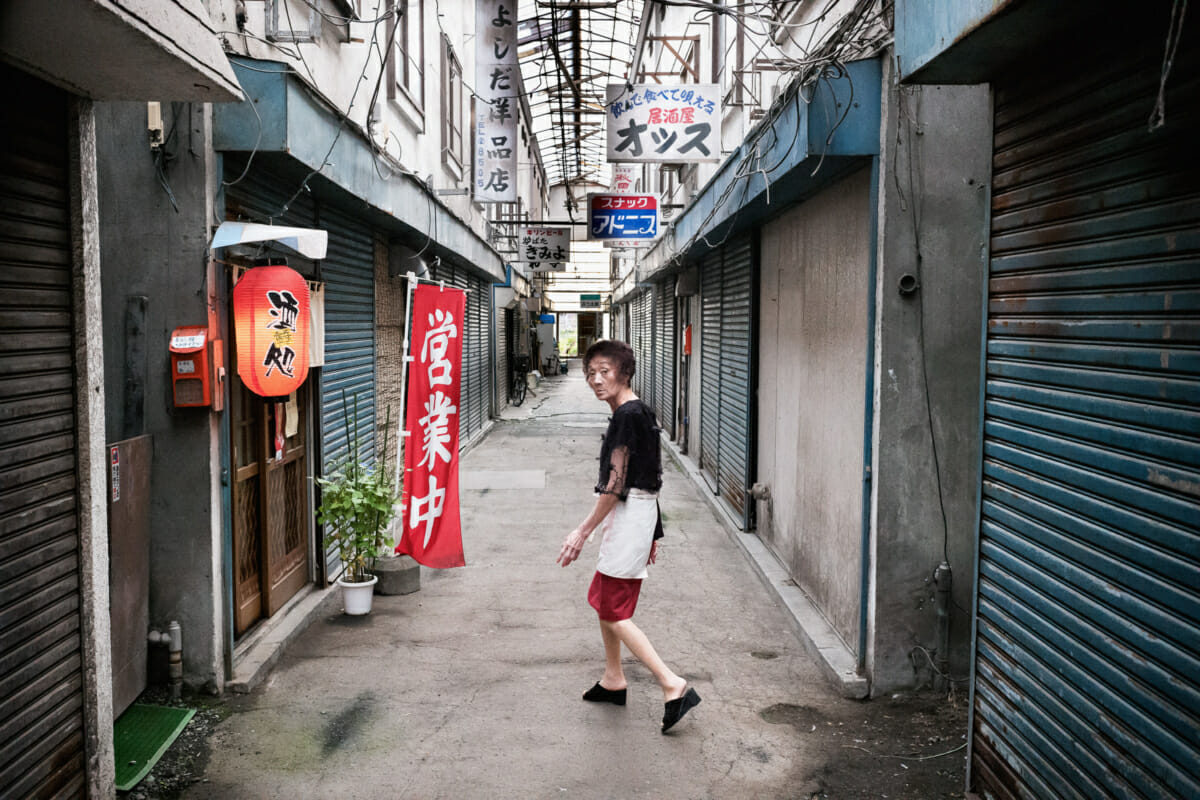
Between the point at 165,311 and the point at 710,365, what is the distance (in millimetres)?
9194

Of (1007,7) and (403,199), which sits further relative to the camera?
(403,199)

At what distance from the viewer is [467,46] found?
1645 centimetres

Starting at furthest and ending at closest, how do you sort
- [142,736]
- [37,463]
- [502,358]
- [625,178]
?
[502,358] → [625,178] → [142,736] → [37,463]

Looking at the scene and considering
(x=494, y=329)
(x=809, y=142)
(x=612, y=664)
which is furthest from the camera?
(x=494, y=329)

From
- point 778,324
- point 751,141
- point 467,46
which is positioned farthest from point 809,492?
point 467,46

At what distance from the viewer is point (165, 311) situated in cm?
541

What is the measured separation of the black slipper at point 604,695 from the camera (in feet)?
18.6

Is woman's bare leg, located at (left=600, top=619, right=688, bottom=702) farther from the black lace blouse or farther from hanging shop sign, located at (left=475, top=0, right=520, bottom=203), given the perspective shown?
hanging shop sign, located at (left=475, top=0, right=520, bottom=203)

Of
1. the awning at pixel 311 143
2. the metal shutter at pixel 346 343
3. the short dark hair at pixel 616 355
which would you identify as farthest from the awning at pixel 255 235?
the metal shutter at pixel 346 343

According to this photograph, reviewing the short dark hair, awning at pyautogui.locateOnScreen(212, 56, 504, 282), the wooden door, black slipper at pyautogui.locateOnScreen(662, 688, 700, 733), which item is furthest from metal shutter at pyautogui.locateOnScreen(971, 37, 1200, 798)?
the wooden door

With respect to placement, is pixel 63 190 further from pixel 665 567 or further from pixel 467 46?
pixel 467 46

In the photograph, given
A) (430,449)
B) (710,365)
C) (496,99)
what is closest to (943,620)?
(430,449)

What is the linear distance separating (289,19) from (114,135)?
5.60 ft

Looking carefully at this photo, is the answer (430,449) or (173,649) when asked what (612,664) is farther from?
(173,649)
